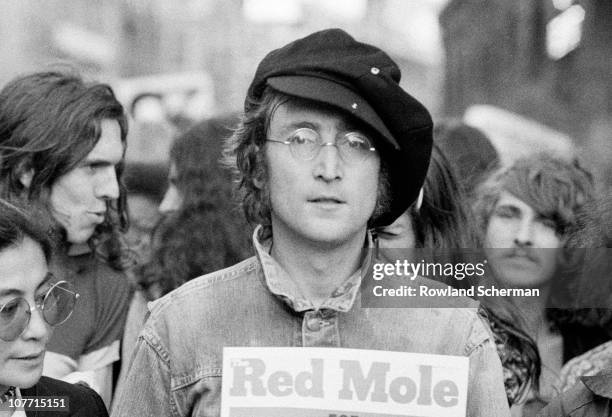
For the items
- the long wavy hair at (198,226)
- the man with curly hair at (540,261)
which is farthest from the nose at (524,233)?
the long wavy hair at (198,226)

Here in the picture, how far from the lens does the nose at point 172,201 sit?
4.19m

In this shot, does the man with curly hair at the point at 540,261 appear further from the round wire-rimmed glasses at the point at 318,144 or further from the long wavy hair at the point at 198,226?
the round wire-rimmed glasses at the point at 318,144

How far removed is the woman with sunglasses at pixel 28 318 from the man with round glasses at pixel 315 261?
0.31 m

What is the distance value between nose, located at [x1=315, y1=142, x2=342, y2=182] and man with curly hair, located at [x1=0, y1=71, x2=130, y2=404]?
1357 millimetres

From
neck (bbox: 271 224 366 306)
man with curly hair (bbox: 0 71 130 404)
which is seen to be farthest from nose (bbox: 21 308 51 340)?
man with curly hair (bbox: 0 71 130 404)

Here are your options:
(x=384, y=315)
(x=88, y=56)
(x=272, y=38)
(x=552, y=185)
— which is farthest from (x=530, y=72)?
(x=384, y=315)

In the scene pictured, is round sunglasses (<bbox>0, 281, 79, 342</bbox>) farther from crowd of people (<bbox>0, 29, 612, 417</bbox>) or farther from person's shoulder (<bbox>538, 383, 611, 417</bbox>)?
person's shoulder (<bbox>538, 383, 611, 417</bbox>)

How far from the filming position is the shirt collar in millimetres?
2398

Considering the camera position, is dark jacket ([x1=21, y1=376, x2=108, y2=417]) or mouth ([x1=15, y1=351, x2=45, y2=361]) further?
dark jacket ([x1=21, y1=376, x2=108, y2=417])

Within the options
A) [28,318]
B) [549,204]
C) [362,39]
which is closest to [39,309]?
[28,318]

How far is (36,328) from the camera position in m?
2.58

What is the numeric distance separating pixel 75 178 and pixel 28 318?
1.01 meters

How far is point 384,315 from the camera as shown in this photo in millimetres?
2449

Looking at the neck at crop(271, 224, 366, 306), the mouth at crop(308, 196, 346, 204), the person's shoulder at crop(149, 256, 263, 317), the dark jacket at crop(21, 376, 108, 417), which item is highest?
the mouth at crop(308, 196, 346, 204)
